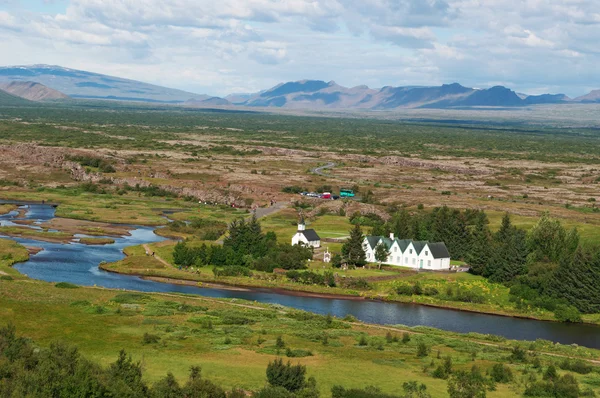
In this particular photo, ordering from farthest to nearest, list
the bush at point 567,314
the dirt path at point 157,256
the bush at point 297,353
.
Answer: the dirt path at point 157,256, the bush at point 567,314, the bush at point 297,353

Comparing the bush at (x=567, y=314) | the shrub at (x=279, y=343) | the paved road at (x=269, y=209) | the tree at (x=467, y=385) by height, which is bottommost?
the bush at (x=567, y=314)

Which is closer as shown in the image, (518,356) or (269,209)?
(518,356)

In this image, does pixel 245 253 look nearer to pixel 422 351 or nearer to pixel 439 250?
pixel 439 250

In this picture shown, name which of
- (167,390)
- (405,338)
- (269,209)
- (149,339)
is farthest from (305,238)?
(167,390)

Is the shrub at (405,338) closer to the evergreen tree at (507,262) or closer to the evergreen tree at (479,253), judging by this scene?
the evergreen tree at (507,262)

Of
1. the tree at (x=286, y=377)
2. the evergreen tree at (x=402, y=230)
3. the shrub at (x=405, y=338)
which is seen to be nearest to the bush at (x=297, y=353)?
the shrub at (x=405, y=338)

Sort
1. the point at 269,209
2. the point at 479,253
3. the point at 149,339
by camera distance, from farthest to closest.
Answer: the point at 269,209, the point at 479,253, the point at 149,339
